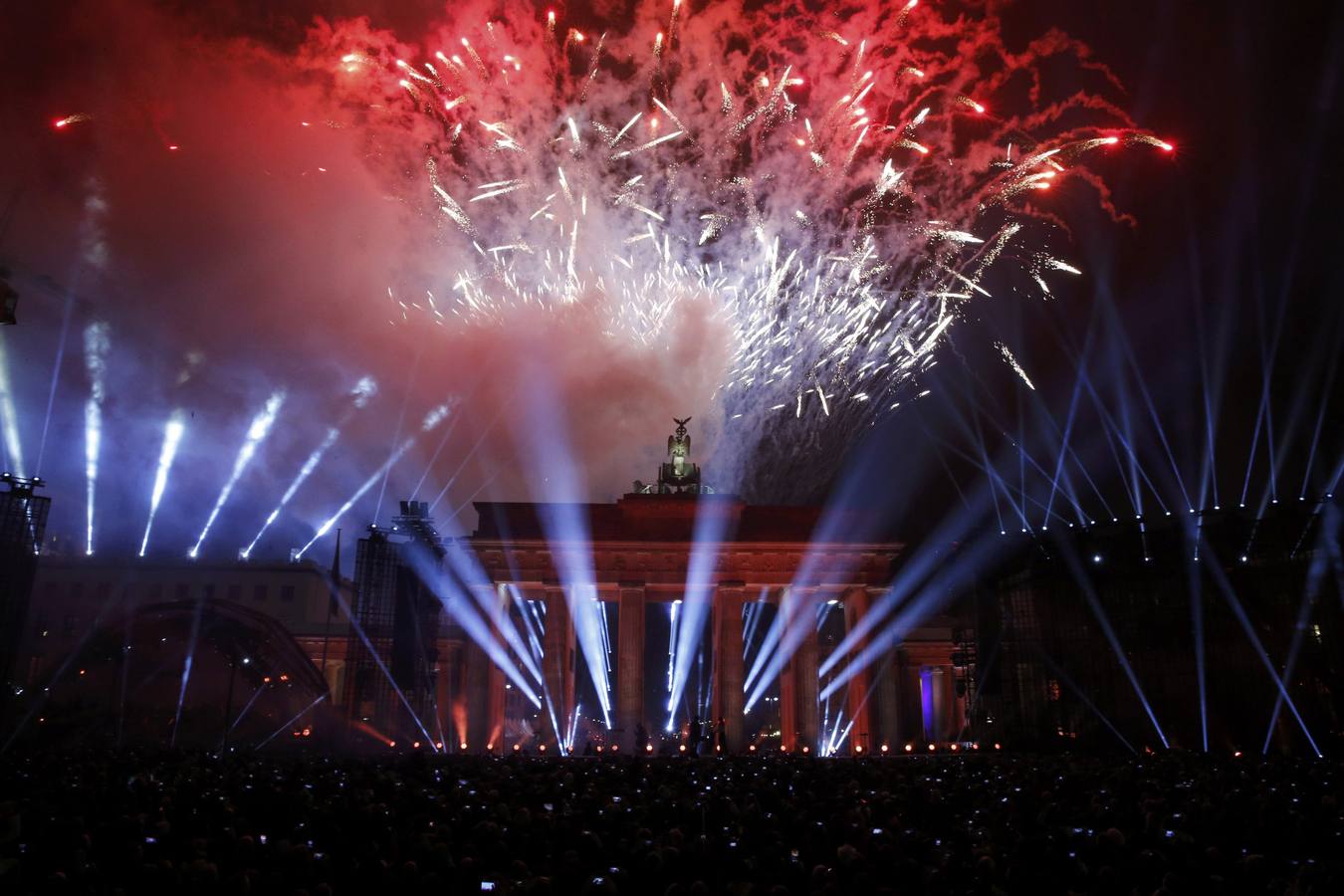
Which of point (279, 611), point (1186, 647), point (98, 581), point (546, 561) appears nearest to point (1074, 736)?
point (1186, 647)

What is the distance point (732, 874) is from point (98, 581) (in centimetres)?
7473

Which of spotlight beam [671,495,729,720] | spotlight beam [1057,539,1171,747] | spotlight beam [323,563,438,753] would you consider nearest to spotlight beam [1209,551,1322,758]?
spotlight beam [1057,539,1171,747]

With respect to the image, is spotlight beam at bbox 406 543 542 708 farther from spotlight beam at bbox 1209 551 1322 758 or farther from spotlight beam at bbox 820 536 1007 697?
spotlight beam at bbox 1209 551 1322 758

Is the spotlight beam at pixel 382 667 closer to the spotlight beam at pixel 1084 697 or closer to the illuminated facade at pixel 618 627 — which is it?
the illuminated facade at pixel 618 627

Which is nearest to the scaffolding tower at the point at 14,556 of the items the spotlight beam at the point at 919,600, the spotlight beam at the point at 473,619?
the spotlight beam at the point at 473,619

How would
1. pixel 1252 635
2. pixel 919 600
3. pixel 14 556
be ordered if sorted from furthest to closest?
pixel 919 600
pixel 1252 635
pixel 14 556

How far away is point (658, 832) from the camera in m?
12.2

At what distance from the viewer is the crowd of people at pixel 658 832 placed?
Answer: 28.1 feet

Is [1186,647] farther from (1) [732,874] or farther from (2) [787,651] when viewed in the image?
(1) [732,874]

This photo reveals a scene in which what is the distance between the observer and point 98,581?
226ft

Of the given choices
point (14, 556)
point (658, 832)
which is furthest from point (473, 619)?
point (658, 832)

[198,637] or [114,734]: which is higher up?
[198,637]

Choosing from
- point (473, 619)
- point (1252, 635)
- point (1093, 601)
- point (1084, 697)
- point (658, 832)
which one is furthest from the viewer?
point (473, 619)

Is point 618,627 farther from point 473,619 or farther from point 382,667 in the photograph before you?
point 382,667
